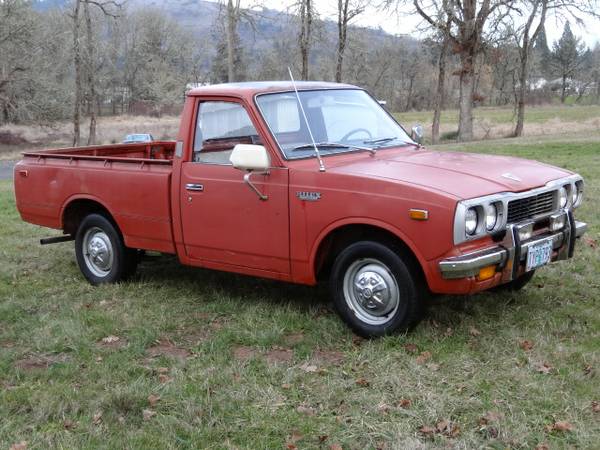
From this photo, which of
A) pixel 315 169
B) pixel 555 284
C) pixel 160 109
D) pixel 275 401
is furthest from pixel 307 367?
pixel 160 109

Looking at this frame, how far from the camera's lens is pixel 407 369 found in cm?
441

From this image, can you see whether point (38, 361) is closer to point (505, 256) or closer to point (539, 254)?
point (505, 256)

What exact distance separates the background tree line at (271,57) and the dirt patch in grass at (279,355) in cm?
2439

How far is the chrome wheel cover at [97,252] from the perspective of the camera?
678 centimetres

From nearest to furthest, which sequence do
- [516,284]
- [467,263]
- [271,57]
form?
[467,263] < [516,284] < [271,57]

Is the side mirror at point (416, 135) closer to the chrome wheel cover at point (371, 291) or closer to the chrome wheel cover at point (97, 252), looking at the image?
the chrome wheel cover at point (371, 291)

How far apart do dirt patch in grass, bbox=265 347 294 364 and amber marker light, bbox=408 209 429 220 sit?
51.4 inches

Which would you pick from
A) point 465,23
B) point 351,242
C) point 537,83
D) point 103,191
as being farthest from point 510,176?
point 537,83

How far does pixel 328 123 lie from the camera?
567cm

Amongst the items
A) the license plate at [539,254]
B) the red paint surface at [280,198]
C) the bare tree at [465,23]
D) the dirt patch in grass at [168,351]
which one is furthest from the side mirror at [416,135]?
the bare tree at [465,23]

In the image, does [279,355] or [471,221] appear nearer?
[471,221]

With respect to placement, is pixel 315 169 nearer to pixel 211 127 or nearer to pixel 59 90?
pixel 211 127

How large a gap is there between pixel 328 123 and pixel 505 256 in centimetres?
192

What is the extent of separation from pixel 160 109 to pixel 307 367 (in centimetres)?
6818
